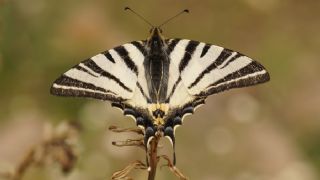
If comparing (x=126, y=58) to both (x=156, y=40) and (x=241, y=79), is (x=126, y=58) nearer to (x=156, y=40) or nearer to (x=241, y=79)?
(x=156, y=40)

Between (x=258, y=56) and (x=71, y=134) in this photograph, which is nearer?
(x=71, y=134)

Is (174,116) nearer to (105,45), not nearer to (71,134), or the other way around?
(71,134)

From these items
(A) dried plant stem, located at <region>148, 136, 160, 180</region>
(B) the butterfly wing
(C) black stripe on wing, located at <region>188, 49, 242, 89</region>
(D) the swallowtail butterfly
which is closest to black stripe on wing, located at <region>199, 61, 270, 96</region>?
(D) the swallowtail butterfly

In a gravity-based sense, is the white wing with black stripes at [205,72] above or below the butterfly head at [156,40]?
below

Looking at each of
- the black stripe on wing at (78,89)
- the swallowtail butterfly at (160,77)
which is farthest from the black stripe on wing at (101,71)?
the black stripe on wing at (78,89)

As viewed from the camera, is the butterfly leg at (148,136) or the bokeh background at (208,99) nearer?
the butterfly leg at (148,136)

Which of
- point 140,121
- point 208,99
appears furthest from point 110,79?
point 208,99

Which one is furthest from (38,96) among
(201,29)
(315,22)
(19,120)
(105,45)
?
(315,22)

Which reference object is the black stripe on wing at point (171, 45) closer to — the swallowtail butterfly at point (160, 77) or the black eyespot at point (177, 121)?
the swallowtail butterfly at point (160, 77)
